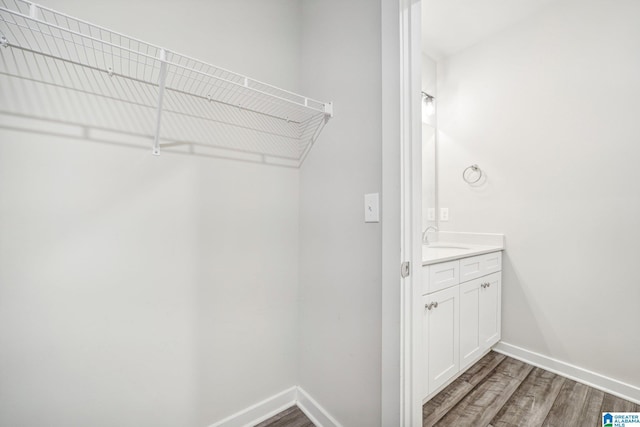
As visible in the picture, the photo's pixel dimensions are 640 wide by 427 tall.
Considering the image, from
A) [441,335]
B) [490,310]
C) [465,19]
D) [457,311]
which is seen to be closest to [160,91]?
[441,335]

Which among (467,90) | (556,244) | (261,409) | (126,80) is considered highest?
(467,90)

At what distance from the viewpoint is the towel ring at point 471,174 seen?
7.66ft

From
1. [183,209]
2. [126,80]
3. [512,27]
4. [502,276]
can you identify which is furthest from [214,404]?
[512,27]

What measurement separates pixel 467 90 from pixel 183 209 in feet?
8.69

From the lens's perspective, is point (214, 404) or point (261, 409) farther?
point (261, 409)

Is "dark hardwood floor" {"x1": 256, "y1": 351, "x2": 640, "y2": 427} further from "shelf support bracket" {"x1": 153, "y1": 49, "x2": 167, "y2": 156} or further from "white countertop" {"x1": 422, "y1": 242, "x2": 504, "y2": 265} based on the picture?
"shelf support bracket" {"x1": 153, "y1": 49, "x2": 167, "y2": 156}

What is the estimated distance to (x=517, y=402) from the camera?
157 centimetres

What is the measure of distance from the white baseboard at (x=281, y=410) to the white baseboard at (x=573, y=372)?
1.74 meters

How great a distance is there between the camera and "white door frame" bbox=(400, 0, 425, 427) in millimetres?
942

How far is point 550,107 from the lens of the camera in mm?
1955

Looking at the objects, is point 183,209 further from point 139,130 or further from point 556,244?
point 556,244

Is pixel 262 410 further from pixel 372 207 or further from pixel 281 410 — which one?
pixel 372 207

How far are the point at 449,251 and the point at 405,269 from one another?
4.01 ft

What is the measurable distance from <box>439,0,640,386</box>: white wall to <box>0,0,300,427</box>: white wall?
5.99 feet
